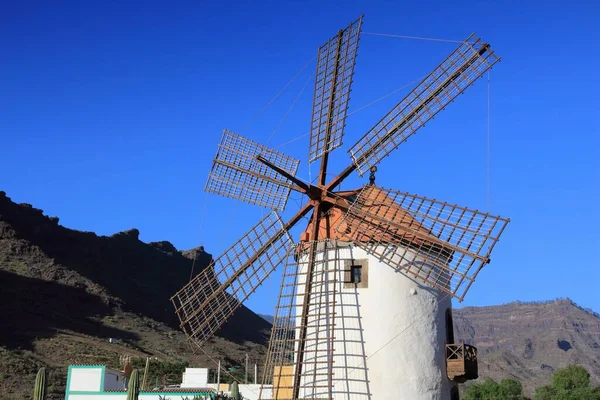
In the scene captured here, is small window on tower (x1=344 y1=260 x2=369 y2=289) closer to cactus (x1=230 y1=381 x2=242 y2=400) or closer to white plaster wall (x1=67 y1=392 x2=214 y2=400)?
cactus (x1=230 y1=381 x2=242 y2=400)

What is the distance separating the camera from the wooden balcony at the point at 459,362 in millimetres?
17344

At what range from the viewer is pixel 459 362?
1734cm

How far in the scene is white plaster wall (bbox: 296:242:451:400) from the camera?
55.9 ft

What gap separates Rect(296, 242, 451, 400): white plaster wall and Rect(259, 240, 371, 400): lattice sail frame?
0.02 metres

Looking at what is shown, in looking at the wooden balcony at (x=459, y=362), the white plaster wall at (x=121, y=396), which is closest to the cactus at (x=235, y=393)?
the white plaster wall at (x=121, y=396)

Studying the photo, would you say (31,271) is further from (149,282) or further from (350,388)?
(350,388)

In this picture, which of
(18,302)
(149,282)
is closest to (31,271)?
(18,302)

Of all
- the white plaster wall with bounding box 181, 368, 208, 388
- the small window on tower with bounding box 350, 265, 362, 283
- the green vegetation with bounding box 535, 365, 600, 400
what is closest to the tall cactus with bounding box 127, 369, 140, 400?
the small window on tower with bounding box 350, 265, 362, 283

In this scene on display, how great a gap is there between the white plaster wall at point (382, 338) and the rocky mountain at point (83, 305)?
28833 mm

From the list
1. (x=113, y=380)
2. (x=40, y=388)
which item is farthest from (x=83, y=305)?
(x=40, y=388)

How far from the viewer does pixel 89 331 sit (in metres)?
69.4

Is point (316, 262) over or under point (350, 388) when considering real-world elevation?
over

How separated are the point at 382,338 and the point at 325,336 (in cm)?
136

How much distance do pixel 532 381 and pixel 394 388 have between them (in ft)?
407
